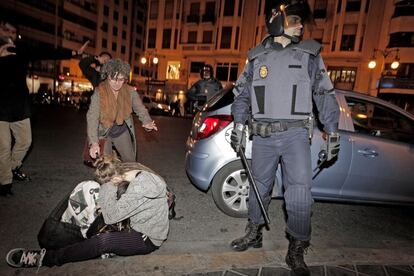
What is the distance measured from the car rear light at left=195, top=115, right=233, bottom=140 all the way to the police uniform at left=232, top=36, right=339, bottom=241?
797mm

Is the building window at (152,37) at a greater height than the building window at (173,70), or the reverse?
the building window at (152,37)

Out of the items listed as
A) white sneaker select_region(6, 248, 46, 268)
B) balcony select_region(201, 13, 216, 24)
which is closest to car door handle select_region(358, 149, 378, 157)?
white sneaker select_region(6, 248, 46, 268)

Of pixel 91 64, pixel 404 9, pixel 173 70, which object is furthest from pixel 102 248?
pixel 173 70

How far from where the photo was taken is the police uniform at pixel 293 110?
263cm

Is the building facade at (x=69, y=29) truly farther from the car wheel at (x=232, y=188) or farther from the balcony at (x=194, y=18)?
the car wheel at (x=232, y=188)

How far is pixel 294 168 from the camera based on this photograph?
2643 mm

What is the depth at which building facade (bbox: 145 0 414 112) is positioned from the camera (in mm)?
27359

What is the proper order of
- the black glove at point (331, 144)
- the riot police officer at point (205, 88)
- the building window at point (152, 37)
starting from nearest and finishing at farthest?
1. the black glove at point (331, 144)
2. the riot police officer at point (205, 88)
3. the building window at point (152, 37)

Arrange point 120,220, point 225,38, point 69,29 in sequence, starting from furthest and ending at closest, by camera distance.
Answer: point 69,29
point 225,38
point 120,220

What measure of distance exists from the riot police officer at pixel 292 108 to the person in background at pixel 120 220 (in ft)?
3.59

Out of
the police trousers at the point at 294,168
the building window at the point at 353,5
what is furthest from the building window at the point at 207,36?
the police trousers at the point at 294,168

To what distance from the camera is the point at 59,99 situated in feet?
105

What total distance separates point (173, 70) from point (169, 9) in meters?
7.65

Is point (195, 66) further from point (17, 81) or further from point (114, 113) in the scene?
point (114, 113)
